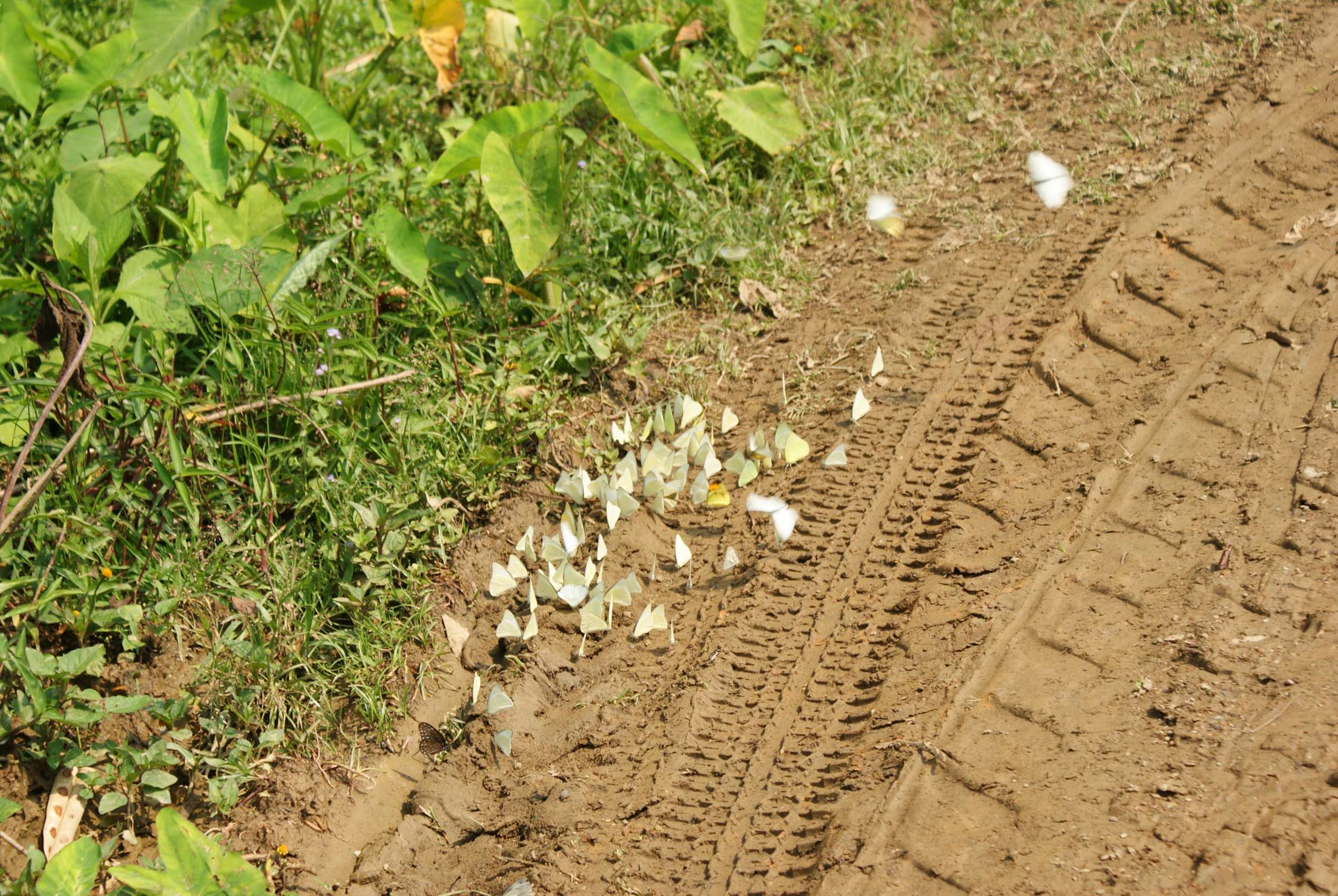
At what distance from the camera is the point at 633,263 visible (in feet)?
11.2

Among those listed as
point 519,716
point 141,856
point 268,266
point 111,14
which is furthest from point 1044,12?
point 141,856

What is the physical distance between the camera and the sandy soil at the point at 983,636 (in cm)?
198

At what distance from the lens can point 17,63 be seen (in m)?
3.29

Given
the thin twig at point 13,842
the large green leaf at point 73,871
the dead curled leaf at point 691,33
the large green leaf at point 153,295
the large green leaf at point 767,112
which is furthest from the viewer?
the dead curled leaf at point 691,33

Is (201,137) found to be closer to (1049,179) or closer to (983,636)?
(983,636)

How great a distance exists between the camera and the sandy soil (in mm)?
1979

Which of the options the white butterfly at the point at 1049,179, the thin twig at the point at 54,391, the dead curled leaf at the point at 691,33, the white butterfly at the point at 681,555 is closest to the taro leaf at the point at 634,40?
the dead curled leaf at the point at 691,33

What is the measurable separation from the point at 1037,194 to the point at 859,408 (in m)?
1.11

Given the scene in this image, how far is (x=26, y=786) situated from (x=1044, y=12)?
13.6ft

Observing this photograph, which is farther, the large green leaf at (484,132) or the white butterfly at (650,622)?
the large green leaf at (484,132)

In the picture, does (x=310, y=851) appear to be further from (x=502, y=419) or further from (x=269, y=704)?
(x=502, y=419)

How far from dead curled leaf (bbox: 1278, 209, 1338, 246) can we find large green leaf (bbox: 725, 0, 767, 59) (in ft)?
5.72

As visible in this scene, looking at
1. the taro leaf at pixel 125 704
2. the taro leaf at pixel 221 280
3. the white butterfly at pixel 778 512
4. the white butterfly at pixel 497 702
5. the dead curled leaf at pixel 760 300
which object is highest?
the dead curled leaf at pixel 760 300

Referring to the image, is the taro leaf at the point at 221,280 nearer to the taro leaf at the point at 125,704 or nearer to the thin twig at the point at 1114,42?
the taro leaf at the point at 125,704
